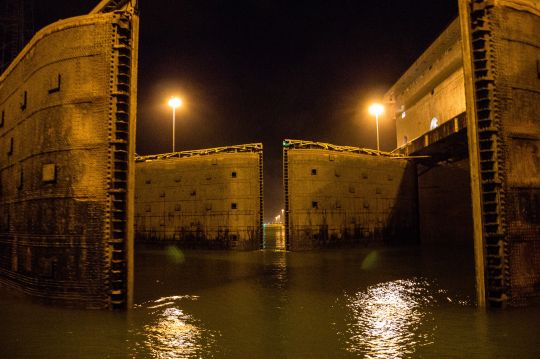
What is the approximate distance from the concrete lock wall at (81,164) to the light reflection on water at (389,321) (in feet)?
19.6

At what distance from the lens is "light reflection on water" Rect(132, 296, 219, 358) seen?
647 centimetres

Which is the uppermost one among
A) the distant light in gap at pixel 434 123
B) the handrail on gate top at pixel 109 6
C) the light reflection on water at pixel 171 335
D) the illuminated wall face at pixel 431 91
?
the illuminated wall face at pixel 431 91

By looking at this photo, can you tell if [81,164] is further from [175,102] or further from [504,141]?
[175,102]

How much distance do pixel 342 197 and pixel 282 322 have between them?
17.3m

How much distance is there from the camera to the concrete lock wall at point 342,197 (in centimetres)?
2375

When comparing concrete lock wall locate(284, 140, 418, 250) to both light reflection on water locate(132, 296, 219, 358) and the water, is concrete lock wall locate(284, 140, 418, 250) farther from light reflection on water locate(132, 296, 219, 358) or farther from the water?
light reflection on water locate(132, 296, 219, 358)

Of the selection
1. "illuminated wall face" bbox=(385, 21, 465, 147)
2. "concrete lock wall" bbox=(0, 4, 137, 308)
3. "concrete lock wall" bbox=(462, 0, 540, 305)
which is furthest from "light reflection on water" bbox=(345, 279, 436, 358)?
"illuminated wall face" bbox=(385, 21, 465, 147)

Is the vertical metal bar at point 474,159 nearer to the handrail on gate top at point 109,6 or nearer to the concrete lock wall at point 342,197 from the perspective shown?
the handrail on gate top at point 109,6

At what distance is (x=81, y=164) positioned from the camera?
31.4 feet

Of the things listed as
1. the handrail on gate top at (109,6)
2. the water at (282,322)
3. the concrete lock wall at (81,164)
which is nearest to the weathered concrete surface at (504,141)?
the water at (282,322)

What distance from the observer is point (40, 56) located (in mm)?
10891

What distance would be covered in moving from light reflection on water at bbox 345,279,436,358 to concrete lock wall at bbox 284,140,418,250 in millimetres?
11722

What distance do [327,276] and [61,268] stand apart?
9.31 m

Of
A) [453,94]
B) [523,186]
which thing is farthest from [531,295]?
[453,94]
